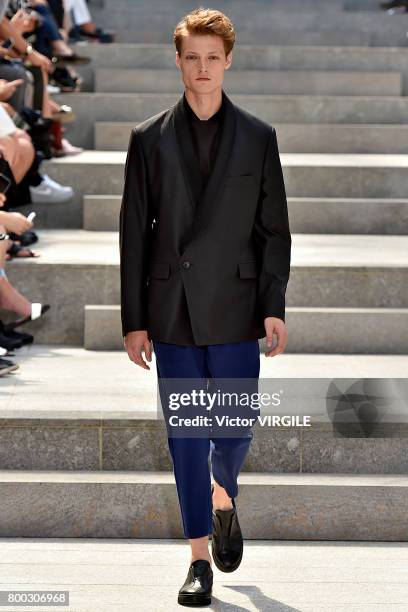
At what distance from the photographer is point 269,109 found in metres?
8.47

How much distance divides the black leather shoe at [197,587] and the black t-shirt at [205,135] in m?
1.13

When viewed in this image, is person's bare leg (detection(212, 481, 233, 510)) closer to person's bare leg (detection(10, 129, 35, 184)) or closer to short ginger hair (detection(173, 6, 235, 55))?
short ginger hair (detection(173, 6, 235, 55))

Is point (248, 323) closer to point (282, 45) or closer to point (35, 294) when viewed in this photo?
point (35, 294)

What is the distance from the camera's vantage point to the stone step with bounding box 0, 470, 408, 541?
4422 millimetres

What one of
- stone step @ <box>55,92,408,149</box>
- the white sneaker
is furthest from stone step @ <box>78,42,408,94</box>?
the white sneaker

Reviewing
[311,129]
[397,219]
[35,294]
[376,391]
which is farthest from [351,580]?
[311,129]

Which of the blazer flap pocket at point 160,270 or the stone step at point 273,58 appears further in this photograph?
the stone step at point 273,58

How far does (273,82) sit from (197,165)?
18.1 ft

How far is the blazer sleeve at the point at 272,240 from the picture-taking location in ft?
12.1

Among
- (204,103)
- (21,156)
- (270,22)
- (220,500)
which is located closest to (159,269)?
(204,103)

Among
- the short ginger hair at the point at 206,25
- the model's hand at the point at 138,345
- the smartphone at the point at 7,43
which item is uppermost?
the short ginger hair at the point at 206,25

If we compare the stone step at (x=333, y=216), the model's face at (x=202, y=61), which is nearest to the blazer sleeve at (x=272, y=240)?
the model's face at (x=202, y=61)

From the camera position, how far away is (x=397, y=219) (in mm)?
7137

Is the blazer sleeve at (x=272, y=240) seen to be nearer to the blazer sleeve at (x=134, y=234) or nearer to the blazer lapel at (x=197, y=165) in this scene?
the blazer lapel at (x=197, y=165)
